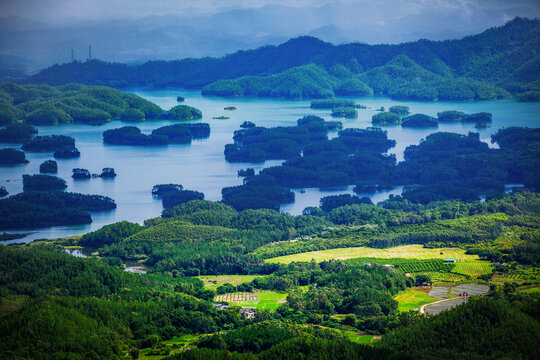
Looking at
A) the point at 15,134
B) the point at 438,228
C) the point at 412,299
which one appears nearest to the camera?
the point at 412,299

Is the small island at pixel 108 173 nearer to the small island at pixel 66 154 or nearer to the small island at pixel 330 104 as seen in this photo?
the small island at pixel 66 154

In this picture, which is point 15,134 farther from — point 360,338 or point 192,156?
point 360,338

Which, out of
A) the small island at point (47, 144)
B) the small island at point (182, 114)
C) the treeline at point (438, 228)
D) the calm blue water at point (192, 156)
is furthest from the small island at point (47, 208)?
the small island at point (182, 114)

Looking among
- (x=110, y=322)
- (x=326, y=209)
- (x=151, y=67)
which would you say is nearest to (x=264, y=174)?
(x=326, y=209)

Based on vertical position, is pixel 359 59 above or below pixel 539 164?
above

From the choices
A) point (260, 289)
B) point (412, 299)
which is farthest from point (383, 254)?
point (260, 289)

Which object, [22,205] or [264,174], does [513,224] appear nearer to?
[264,174]
